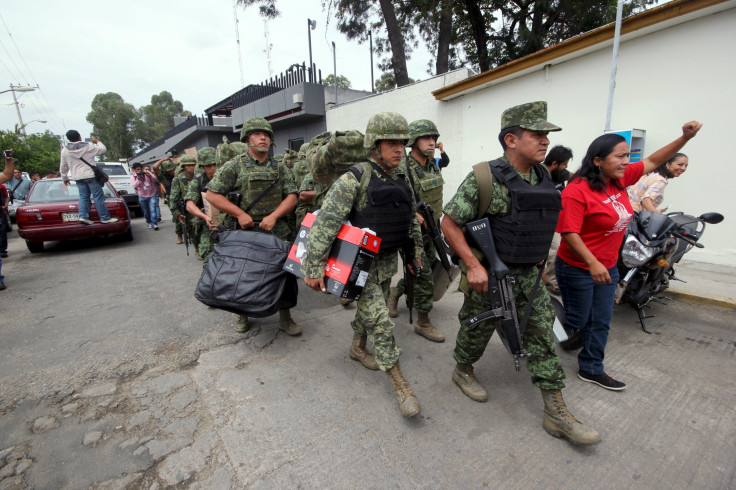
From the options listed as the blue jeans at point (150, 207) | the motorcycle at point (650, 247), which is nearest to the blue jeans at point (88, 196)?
the blue jeans at point (150, 207)

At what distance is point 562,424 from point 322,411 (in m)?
1.44

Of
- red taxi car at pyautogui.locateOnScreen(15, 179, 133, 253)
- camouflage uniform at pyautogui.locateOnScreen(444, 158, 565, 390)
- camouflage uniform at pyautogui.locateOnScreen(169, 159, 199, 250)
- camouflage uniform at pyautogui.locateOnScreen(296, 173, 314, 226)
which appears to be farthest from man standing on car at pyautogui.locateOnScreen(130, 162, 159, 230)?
camouflage uniform at pyautogui.locateOnScreen(444, 158, 565, 390)

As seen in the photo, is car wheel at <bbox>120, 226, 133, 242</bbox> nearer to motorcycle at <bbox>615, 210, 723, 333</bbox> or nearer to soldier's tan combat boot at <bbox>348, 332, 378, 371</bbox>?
soldier's tan combat boot at <bbox>348, 332, 378, 371</bbox>

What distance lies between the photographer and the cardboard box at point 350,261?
2.17 metres

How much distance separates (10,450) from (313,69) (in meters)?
14.0

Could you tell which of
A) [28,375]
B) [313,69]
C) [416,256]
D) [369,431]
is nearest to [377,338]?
[369,431]

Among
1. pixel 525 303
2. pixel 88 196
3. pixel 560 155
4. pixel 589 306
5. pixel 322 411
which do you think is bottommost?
pixel 322 411

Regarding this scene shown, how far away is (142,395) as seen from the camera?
8.27ft

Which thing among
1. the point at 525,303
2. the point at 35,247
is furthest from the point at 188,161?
the point at 525,303

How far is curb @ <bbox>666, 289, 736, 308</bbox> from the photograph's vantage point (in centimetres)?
371

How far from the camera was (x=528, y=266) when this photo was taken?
2141 millimetres

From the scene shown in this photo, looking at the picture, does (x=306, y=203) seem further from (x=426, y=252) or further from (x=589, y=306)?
(x=589, y=306)

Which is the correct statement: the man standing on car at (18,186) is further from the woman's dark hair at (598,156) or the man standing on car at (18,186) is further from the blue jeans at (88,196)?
the woman's dark hair at (598,156)

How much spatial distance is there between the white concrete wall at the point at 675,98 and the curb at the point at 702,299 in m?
1.69
